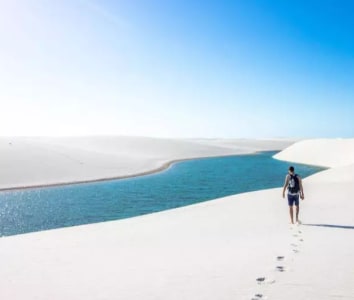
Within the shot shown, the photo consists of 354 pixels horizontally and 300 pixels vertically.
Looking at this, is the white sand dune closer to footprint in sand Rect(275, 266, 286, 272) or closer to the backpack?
footprint in sand Rect(275, 266, 286, 272)

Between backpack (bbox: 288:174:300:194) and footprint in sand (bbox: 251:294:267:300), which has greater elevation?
backpack (bbox: 288:174:300:194)

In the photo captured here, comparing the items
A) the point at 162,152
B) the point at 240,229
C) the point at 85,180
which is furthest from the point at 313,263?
the point at 162,152

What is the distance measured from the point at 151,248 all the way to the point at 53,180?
3312cm

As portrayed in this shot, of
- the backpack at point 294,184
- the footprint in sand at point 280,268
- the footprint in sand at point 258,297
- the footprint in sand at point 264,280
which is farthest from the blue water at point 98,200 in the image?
the footprint in sand at point 258,297

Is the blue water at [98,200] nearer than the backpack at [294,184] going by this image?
No

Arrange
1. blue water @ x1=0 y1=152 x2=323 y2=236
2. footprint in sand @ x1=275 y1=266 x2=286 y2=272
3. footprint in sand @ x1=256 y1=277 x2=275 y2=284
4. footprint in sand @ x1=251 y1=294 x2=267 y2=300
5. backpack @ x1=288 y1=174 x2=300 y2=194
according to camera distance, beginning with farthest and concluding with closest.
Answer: blue water @ x1=0 y1=152 x2=323 y2=236 < backpack @ x1=288 y1=174 x2=300 y2=194 < footprint in sand @ x1=275 y1=266 x2=286 y2=272 < footprint in sand @ x1=256 y1=277 x2=275 y2=284 < footprint in sand @ x1=251 y1=294 x2=267 y2=300

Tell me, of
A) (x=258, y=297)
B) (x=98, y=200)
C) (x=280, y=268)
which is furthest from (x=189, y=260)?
(x=98, y=200)

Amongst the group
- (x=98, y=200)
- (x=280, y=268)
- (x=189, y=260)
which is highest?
(x=280, y=268)

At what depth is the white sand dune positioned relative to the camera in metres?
5.74

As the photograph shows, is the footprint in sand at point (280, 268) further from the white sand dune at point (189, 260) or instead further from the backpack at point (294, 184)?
the backpack at point (294, 184)

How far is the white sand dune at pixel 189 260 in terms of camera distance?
5.74 m

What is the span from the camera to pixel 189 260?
761 centimetres

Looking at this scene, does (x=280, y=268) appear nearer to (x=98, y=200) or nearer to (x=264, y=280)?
(x=264, y=280)

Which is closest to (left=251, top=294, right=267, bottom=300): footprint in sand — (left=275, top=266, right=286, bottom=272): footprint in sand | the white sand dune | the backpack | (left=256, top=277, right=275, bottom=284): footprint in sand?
the white sand dune
